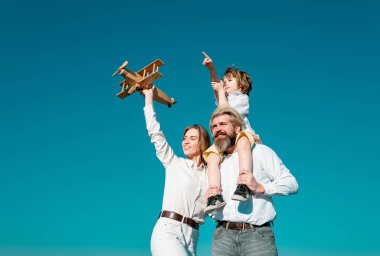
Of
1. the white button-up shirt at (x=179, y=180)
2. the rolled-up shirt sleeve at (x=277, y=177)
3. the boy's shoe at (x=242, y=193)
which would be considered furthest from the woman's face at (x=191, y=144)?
the boy's shoe at (x=242, y=193)

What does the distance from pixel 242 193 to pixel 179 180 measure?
2.21 meters

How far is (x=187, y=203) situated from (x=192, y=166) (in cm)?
94

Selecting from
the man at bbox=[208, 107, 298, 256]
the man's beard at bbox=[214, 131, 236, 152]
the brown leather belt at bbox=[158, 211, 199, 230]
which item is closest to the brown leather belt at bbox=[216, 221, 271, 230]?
the man at bbox=[208, 107, 298, 256]

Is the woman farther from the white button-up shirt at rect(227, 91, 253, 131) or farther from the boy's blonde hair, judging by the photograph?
the boy's blonde hair

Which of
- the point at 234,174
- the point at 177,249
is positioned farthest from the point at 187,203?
the point at 234,174

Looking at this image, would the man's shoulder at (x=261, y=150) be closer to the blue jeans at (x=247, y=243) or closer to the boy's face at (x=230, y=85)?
the blue jeans at (x=247, y=243)

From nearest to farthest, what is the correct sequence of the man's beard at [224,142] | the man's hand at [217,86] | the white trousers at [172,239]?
the man's beard at [224,142], the white trousers at [172,239], the man's hand at [217,86]

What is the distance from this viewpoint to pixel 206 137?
8898 mm

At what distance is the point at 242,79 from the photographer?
33.2 ft

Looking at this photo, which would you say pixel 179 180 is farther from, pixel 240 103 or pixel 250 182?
pixel 240 103

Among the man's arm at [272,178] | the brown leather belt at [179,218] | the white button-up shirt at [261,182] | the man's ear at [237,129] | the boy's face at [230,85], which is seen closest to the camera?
the man's arm at [272,178]

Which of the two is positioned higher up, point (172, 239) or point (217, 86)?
point (217, 86)

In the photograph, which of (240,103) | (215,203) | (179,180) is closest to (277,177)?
(215,203)

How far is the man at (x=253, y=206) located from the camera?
20.6 ft
